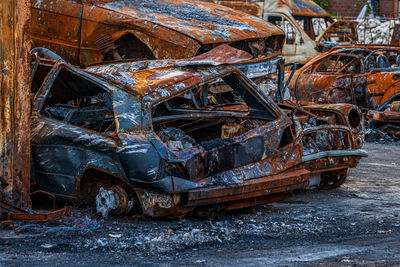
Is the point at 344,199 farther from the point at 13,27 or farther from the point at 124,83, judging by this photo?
the point at 13,27

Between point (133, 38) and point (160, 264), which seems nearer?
point (160, 264)

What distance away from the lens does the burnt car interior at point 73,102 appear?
638cm

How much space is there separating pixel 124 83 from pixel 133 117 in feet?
1.36

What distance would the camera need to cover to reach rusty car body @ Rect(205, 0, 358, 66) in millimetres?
18500

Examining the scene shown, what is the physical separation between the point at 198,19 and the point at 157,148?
17.1 feet

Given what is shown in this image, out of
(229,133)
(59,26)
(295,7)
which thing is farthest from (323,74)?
(229,133)

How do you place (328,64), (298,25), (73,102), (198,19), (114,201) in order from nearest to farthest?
(114,201)
(73,102)
(198,19)
(328,64)
(298,25)

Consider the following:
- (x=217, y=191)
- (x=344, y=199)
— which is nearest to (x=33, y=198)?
(x=217, y=191)

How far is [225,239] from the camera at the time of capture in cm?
502

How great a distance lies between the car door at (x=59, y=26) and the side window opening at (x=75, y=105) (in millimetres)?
3213

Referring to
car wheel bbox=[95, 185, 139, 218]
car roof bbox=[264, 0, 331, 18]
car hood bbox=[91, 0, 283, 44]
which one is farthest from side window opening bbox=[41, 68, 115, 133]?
car roof bbox=[264, 0, 331, 18]

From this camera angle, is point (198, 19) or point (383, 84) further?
point (383, 84)

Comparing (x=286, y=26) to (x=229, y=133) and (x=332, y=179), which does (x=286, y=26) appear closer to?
(x=332, y=179)

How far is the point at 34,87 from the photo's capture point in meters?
7.08
